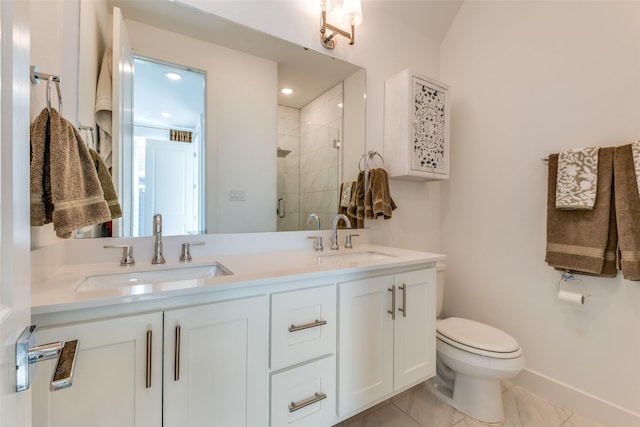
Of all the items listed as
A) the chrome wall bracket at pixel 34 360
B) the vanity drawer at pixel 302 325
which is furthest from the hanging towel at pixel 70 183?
the vanity drawer at pixel 302 325

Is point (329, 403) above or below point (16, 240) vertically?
below

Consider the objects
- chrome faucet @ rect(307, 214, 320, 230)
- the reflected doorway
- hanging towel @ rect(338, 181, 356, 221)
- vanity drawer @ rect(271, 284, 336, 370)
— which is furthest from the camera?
hanging towel @ rect(338, 181, 356, 221)

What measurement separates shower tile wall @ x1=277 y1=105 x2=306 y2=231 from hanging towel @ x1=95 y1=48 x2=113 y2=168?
761 mm

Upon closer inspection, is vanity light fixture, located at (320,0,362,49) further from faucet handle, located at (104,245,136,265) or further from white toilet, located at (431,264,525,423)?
white toilet, located at (431,264,525,423)

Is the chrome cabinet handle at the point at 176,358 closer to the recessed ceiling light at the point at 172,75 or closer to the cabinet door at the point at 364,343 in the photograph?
the cabinet door at the point at 364,343

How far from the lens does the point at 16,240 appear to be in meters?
0.40

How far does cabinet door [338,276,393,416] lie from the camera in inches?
43.6

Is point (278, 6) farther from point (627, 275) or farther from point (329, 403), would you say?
point (627, 275)

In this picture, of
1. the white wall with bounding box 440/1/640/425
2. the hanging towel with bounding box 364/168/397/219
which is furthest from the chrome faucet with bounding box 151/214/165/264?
the white wall with bounding box 440/1/640/425

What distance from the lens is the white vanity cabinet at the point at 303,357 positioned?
958 millimetres

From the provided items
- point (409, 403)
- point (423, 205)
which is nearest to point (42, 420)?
point (409, 403)

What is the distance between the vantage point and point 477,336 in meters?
1.50

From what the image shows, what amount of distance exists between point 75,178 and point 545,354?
2374 mm

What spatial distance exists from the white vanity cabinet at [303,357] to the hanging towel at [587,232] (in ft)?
4.30
